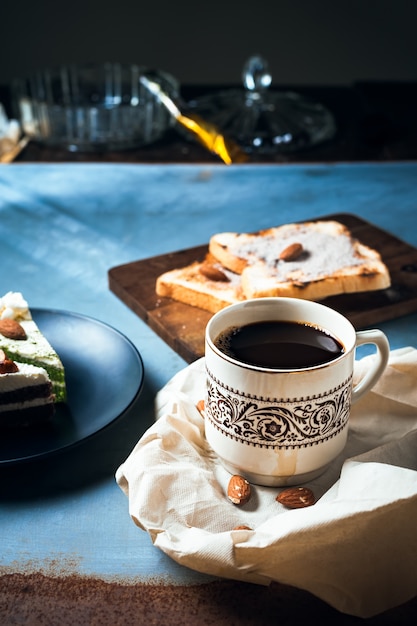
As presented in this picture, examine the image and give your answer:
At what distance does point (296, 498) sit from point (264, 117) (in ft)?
4.90

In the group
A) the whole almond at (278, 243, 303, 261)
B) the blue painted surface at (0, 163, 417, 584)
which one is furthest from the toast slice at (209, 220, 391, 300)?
the blue painted surface at (0, 163, 417, 584)

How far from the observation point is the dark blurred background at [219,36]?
9.30 feet

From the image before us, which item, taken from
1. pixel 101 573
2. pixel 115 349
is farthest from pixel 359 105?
pixel 101 573

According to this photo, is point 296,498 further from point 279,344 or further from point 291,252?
point 291,252

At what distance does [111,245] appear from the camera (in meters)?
1.57

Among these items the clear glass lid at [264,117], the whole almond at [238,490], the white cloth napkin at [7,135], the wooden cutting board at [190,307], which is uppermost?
the whole almond at [238,490]

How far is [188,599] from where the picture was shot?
2.48 feet

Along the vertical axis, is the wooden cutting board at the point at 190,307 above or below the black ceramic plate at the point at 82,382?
below

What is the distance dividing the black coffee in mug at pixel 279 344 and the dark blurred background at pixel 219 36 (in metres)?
2.21

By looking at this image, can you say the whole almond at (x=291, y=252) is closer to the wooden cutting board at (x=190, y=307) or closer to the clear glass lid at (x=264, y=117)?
the wooden cutting board at (x=190, y=307)

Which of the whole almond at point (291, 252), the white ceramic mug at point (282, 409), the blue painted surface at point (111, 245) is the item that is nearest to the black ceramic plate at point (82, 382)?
the blue painted surface at point (111, 245)

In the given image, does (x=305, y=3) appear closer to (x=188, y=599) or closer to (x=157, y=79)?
(x=157, y=79)

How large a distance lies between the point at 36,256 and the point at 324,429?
852mm

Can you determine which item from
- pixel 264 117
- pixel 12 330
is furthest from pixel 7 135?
pixel 12 330
